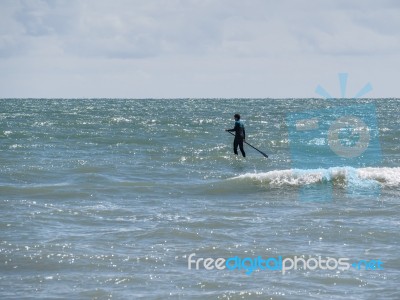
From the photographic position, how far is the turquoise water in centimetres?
861

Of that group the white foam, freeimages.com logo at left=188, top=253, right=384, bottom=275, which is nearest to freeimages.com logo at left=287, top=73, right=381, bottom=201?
the white foam

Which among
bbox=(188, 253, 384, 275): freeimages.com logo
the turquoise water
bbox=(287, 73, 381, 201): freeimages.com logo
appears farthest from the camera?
bbox=(287, 73, 381, 201): freeimages.com logo

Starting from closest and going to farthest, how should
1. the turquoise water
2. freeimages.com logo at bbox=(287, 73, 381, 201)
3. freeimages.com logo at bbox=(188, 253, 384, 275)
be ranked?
the turquoise water
freeimages.com logo at bbox=(188, 253, 384, 275)
freeimages.com logo at bbox=(287, 73, 381, 201)

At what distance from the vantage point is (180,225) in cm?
1170

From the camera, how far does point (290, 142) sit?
2920 centimetres

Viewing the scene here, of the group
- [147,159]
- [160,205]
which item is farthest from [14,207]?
[147,159]

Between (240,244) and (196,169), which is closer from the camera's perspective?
(240,244)

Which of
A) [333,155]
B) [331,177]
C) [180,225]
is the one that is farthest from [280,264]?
[333,155]

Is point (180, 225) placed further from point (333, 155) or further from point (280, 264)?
point (333, 155)

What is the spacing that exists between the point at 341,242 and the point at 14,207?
5.86 metres

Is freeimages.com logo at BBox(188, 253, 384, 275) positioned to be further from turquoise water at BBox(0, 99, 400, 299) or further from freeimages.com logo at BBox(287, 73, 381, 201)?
freeimages.com logo at BBox(287, 73, 381, 201)

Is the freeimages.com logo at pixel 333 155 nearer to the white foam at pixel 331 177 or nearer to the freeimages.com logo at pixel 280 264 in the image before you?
the white foam at pixel 331 177

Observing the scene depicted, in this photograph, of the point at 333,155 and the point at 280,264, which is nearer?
the point at 280,264

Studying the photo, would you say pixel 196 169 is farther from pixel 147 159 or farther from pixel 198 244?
pixel 198 244
